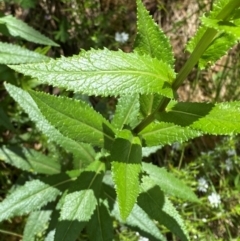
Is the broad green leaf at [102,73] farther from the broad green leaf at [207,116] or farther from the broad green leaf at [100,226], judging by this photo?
the broad green leaf at [100,226]

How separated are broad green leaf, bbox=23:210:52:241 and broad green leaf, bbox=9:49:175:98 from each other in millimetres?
1230

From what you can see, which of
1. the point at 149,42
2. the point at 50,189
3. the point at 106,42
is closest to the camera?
the point at 149,42

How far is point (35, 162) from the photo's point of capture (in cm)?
259

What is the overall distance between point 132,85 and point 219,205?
1.72 metres

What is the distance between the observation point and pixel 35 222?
2.55 meters

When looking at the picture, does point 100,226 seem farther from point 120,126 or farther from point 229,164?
point 229,164

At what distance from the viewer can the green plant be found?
1.53 m

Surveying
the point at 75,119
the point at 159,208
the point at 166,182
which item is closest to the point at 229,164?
the point at 166,182

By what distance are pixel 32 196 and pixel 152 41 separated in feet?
3.25

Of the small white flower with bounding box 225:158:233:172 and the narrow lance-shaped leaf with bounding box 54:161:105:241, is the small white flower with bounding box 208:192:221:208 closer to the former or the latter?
the small white flower with bounding box 225:158:233:172

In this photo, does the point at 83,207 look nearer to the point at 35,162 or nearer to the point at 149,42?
the point at 35,162

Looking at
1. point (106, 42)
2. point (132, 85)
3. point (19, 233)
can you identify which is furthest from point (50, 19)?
point (132, 85)

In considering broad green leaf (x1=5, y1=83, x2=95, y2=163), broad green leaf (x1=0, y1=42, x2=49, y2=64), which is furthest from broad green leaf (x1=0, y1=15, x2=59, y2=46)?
broad green leaf (x1=5, y1=83, x2=95, y2=163)

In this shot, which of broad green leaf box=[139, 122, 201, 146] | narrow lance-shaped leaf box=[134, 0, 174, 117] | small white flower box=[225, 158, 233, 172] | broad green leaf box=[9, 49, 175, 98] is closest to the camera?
broad green leaf box=[9, 49, 175, 98]
